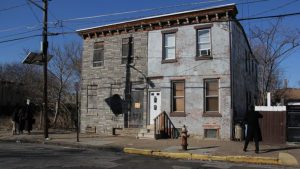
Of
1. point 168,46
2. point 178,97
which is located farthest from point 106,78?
point 178,97

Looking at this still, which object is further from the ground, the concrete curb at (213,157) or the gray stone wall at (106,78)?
the gray stone wall at (106,78)

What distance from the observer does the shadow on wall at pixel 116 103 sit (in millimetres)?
25531

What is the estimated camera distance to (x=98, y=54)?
27109 mm

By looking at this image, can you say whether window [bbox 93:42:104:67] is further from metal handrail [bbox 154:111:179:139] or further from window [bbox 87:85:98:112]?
metal handrail [bbox 154:111:179:139]

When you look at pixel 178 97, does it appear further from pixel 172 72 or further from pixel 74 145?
pixel 74 145

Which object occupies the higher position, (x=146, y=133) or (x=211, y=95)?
(x=211, y=95)

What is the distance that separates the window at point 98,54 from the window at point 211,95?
7.72 m

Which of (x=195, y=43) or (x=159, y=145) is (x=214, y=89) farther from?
(x=159, y=145)

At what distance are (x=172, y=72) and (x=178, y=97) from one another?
145cm

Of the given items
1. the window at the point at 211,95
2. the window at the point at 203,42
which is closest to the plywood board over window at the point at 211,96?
the window at the point at 211,95

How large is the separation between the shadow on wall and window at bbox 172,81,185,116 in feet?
11.7

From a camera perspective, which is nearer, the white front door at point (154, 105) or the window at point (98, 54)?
the white front door at point (154, 105)

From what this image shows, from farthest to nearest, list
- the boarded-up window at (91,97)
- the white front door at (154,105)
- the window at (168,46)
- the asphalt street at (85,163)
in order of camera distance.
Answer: the boarded-up window at (91,97) → the white front door at (154,105) → the window at (168,46) → the asphalt street at (85,163)

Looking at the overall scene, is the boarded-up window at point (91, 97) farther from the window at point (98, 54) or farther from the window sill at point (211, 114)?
the window sill at point (211, 114)
